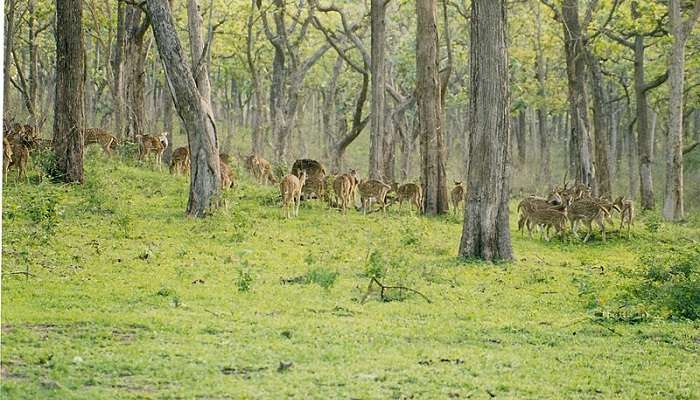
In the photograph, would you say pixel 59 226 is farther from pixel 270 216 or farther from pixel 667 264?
pixel 667 264

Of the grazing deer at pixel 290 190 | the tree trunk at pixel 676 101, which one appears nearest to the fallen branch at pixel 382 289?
the grazing deer at pixel 290 190

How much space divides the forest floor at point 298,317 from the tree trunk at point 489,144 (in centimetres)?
54

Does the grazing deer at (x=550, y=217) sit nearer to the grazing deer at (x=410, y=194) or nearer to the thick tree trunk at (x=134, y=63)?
the grazing deer at (x=410, y=194)

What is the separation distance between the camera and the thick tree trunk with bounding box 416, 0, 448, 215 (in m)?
22.8

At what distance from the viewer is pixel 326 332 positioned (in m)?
9.73

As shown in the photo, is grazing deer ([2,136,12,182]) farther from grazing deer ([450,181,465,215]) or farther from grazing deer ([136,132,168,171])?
grazing deer ([450,181,465,215])

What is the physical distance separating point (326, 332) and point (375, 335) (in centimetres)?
49

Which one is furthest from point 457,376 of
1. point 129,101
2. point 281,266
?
point 129,101

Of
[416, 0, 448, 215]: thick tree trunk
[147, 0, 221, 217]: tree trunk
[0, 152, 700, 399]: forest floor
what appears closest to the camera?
[0, 152, 700, 399]: forest floor

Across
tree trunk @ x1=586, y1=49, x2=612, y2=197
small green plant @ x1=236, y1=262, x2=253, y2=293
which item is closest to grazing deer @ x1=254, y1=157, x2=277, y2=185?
tree trunk @ x1=586, y1=49, x2=612, y2=197

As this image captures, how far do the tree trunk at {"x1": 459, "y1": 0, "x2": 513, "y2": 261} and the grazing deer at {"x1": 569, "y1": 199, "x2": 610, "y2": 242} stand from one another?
144 inches

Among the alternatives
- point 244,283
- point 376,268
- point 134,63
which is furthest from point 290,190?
point 134,63

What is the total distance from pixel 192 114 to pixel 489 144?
594cm

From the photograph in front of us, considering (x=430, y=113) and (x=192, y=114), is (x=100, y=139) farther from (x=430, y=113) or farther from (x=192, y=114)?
(x=430, y=113)
